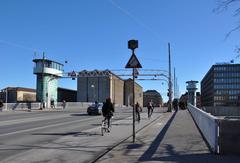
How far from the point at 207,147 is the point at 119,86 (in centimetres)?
16048

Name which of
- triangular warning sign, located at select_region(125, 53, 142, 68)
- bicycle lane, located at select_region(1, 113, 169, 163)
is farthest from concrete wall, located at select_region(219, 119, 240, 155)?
triangular warning sign, located at select_region(125, 53, 142, 68)

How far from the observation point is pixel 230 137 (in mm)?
11633

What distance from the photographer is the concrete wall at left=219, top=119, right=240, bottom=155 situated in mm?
11562

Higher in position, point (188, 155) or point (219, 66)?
point (219, 66)

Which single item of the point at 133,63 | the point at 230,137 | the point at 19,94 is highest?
the point at 19,94

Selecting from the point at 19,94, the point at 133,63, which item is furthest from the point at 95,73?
the point at 19,94

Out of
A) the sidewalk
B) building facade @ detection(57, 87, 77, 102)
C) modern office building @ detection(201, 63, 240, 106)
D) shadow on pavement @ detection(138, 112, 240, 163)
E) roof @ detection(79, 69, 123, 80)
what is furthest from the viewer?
building facade @ detection(57, 87, 77, 102)

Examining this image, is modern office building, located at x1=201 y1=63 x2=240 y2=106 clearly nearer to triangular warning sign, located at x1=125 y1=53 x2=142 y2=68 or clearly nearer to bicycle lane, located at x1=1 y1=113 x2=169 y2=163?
bicycle lane, located at x1=1 y1=113 x2=169 y2=163

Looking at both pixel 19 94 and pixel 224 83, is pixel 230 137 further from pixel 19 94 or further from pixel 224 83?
pixel 19 94

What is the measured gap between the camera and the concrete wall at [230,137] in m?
11.6

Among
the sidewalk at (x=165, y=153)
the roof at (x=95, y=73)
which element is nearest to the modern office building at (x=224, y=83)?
the roof at (x=95, y=73)

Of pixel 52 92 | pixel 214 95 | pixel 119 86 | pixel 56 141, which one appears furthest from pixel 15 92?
pixel 56 141

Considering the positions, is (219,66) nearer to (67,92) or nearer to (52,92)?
(52,92)

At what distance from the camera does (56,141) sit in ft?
53.5
